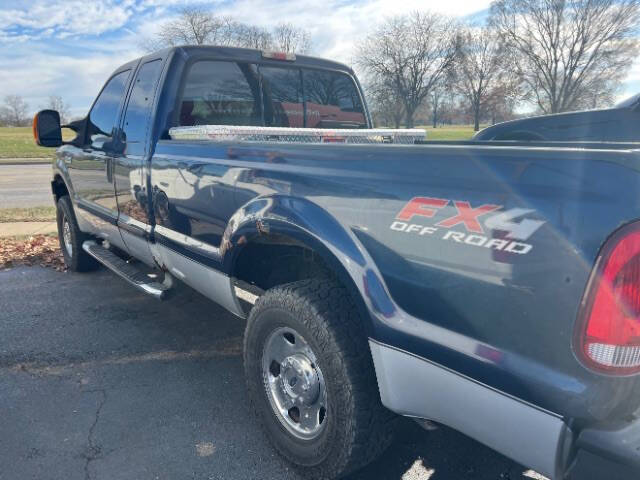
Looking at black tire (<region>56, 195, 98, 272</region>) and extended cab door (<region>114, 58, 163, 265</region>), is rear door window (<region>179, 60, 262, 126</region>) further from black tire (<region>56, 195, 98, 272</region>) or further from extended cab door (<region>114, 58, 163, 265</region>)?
black tire (<region>56, 195, 98, 272</region>)

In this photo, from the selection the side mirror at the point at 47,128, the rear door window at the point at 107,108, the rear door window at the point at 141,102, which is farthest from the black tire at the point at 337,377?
the side mirror at the point at 47,128

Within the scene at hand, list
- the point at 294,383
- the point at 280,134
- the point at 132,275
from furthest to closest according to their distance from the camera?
the point at 132,275 < the point at 280,134 < the point at 294,383

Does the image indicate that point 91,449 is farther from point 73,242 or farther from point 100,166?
point 73,242

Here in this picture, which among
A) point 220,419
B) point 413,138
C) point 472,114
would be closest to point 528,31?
point 472,114

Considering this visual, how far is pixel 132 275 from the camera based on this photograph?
3.83 metres

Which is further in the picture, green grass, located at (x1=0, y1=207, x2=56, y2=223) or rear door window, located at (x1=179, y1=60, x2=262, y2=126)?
green grass, located at (x1=0, y1=207, x2=56, y2=223)

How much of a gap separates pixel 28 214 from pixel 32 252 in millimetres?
2702

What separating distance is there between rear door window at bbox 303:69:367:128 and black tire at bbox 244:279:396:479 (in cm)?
229

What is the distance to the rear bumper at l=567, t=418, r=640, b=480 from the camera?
1.34 meters

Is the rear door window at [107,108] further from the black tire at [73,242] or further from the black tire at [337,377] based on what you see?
the black tire at [337,377]

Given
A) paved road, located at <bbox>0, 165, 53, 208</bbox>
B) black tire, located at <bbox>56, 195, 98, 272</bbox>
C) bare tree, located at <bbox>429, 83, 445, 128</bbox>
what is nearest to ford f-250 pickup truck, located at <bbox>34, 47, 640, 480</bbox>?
black tire, located at <bbox>56, 195, 98, 272</bbox>

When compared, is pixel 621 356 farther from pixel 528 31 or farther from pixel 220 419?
pixel 528 31

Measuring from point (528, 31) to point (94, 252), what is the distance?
128 feet

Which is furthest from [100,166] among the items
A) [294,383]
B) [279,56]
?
[294,383]
